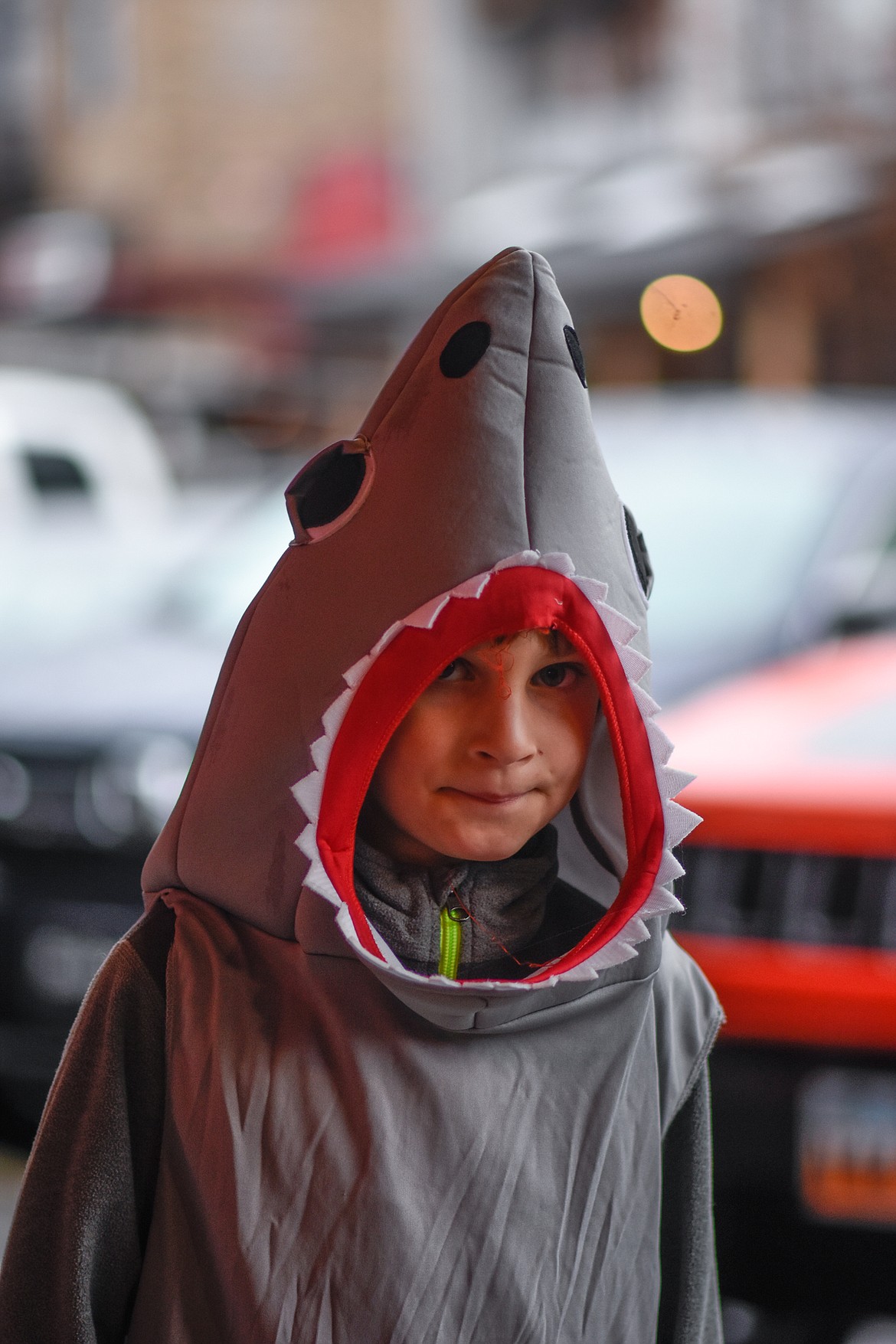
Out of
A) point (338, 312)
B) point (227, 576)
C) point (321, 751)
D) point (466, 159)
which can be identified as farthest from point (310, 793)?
point (466, 159)

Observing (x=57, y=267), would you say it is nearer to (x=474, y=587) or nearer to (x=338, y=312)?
(x=338, y=312)

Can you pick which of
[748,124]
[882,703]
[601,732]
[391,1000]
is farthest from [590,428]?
[748,124]

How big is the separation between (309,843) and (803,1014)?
4.83 feet

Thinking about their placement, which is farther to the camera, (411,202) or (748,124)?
(411,202)

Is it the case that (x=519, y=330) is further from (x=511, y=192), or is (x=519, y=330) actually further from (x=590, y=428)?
(x=511, y=192)

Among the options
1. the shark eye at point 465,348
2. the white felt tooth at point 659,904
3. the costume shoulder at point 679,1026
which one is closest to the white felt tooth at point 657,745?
the white felt tooth at point 659,904

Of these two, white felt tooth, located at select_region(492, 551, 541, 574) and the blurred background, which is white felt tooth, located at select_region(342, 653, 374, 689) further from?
the blurred background

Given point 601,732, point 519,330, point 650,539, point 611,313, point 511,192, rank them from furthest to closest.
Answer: point 511,192
point 611,313
point 650,539
point 601,732
point 519,330

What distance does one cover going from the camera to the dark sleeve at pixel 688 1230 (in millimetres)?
1390

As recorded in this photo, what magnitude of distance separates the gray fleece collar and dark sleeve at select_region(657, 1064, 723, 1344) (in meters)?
0.27

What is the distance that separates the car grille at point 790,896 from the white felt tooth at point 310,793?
1367 millimetres

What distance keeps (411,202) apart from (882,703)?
1336 cm

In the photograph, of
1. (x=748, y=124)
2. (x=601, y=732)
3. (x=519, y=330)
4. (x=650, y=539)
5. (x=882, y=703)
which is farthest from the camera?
(x=748, y=124)

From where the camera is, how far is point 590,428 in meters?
1.22
